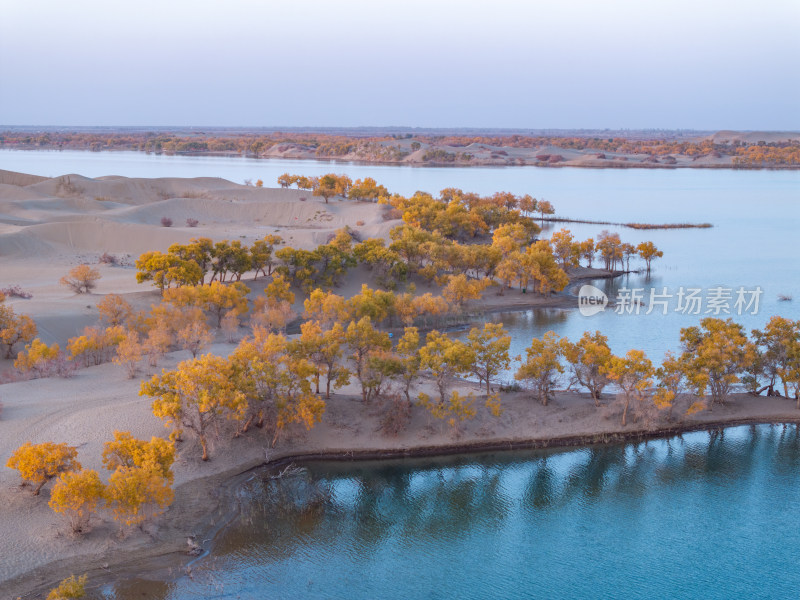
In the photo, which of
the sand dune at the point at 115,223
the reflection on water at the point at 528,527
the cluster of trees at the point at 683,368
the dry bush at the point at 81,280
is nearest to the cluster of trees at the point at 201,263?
the sand dune at the point at 115,223

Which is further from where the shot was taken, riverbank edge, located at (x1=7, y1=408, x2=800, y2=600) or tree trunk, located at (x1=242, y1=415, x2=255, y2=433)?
tree trunk, located at (x1=242, y1=415, x2=255, y2=433)

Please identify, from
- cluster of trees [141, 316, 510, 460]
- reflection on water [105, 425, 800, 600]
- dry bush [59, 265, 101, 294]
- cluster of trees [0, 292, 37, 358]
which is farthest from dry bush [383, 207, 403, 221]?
reflection on water [105, 425, 800, 600]

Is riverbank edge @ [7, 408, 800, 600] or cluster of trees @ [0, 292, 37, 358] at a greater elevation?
cluster of trees @ [0, 292, 37, 358]

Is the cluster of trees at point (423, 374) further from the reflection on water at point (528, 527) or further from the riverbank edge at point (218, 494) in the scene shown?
the reflection on water at point (528, 527)

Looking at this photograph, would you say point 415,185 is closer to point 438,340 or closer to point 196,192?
point 196,192

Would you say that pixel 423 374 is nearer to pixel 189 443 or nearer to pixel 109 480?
pixel 189 443

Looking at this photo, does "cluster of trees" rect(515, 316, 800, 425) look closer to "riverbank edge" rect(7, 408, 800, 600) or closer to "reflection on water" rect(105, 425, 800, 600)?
"riverbank edge" rect(7, 408, 800, 600)

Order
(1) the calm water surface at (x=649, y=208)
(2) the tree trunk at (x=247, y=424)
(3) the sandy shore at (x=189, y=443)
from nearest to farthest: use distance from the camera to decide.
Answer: (3) the sandy shore at (x=189, y=443)
(2) the tree trunk at (x=247, y=424)
(1) the calm water surface at (x=649, y=208)
